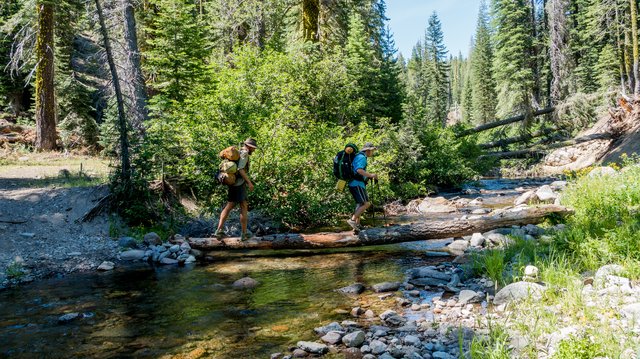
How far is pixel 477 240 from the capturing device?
954 cm

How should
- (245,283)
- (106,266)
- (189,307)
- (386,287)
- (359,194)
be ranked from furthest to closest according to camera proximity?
(359,194) < (106,266) < (245,283) < (386,287) < (189,307)

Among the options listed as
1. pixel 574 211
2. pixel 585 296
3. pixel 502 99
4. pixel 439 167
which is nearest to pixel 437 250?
pixel 574 211

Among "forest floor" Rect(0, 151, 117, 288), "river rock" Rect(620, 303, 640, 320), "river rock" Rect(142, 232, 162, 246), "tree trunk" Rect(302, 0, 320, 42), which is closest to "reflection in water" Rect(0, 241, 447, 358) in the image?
"forest floor" Rect(0, 151, 117, 288)

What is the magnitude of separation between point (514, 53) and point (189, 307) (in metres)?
38.3

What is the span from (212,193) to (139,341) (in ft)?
23.9


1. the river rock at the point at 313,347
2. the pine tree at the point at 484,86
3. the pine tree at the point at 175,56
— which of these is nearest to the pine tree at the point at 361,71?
the pine tree at the point at 175,56

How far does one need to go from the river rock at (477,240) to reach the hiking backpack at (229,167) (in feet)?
18.2

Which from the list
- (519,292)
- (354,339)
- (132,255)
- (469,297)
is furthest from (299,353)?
(132,255)

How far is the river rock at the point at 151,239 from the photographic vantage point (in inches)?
416

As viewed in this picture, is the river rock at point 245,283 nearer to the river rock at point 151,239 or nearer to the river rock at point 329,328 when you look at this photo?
the river rock at point 329,328

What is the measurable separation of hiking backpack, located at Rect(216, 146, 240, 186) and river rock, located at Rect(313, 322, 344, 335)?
15.7 ft

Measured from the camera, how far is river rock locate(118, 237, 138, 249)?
1017cm

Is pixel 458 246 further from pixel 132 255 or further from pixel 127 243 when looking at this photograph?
pixel 127 243

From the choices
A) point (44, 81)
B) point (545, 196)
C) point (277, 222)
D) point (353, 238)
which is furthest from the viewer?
point (44, 81)
